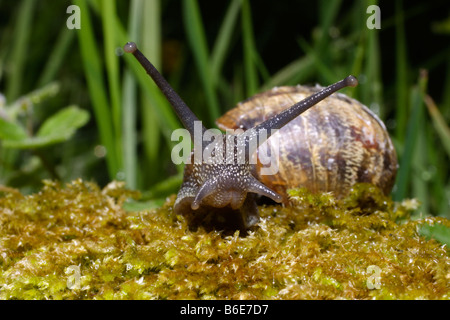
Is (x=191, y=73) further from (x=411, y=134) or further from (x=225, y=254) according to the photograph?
(x=225, y=254)

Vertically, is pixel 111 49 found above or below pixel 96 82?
above

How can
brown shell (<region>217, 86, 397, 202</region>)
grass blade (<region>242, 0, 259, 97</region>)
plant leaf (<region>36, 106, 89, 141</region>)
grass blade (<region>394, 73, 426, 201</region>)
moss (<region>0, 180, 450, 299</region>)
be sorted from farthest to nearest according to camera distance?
grass blade (<region>242, 0, 259, 97</region>) < plant leaf (<region>36, 106, 89, 141</region>) < grass blade (<region>394, 73, 426, 201</region>) < brown shell (<region>217, 86, 397, 202</region>) < moss (<region>0, 180, 450, 299</region>)

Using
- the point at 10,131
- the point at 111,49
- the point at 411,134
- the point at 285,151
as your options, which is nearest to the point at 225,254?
the point at 285,151

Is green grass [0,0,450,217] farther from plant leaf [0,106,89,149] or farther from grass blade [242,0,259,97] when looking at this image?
plant leaf [0,106,89,149]

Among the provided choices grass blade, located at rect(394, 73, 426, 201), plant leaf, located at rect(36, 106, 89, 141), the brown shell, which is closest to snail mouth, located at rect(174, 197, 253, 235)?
the brown shell
